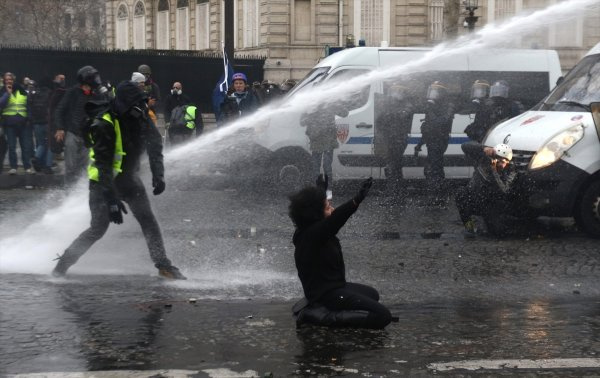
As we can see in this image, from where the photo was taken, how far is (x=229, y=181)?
1608 centimetres

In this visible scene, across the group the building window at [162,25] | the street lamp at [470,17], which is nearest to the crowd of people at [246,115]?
the street lamp at [470,17]

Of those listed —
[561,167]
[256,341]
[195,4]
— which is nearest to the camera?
[256,341]

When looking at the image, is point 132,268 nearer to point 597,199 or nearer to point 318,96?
point 597,199

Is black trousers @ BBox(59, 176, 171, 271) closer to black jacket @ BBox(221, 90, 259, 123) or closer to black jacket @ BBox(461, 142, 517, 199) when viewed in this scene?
black jacket @ BBox(461, 142, 517, 199)

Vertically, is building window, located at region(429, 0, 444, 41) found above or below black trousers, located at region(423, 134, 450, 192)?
above

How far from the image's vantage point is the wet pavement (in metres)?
5.92

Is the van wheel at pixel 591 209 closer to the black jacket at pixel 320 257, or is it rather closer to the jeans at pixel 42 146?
the black jacket at pixel 320 257

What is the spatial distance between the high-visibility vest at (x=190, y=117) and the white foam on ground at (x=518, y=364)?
39.6 feet

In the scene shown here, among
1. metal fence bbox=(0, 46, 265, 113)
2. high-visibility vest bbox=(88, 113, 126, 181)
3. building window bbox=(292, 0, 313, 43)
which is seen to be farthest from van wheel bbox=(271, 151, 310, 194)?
building window bbox=(292, 0, 313, 43)

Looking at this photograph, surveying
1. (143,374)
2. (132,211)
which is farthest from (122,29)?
(143,374)

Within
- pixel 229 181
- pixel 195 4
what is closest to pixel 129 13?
pixel 195 4

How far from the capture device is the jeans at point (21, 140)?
17.5 meters

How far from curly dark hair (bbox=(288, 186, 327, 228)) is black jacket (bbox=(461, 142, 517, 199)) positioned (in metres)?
4.64

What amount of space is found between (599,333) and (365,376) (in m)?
1.88
